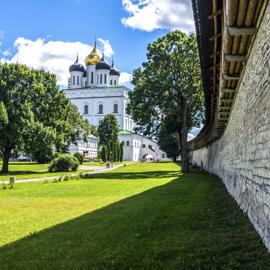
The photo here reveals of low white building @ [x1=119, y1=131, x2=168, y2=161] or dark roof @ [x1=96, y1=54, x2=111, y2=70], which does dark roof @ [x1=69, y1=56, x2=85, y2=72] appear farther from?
low white building @ [x1=119, y1=131, x2=168, y2=161]

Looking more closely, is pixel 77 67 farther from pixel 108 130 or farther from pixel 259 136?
pixel 259 136

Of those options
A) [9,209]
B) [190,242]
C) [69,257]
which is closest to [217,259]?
[190,242]

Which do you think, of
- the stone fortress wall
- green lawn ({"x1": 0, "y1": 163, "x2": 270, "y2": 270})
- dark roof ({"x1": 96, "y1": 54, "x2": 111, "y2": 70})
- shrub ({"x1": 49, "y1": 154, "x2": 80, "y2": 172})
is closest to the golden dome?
dark roof ({"x1": 96, "y1": 54, "x2": 111, "y2": 70})

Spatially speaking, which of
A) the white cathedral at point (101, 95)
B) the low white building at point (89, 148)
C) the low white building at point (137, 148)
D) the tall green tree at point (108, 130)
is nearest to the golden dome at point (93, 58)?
the white cathedral at point (101, 95)

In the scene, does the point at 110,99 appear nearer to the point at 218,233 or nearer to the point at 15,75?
the point at 15,75

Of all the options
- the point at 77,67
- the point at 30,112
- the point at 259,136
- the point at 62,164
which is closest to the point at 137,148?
the point at 77,67

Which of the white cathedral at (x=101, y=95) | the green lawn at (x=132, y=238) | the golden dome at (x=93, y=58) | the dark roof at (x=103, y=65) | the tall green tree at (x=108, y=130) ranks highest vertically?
the golden dome at (x=93, y=58)

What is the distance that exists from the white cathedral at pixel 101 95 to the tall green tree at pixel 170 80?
64.4 m

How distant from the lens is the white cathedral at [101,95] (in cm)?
10862

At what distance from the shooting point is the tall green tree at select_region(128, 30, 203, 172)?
38156 mm

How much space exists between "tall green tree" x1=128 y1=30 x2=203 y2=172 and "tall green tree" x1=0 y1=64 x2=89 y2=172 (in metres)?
9.11

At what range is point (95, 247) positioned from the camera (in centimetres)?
754

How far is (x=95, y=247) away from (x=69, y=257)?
2.40 ft

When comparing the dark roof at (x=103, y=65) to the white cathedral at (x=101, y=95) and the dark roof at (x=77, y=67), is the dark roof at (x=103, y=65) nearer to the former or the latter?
the white cathedral at (x=101, y=95)
